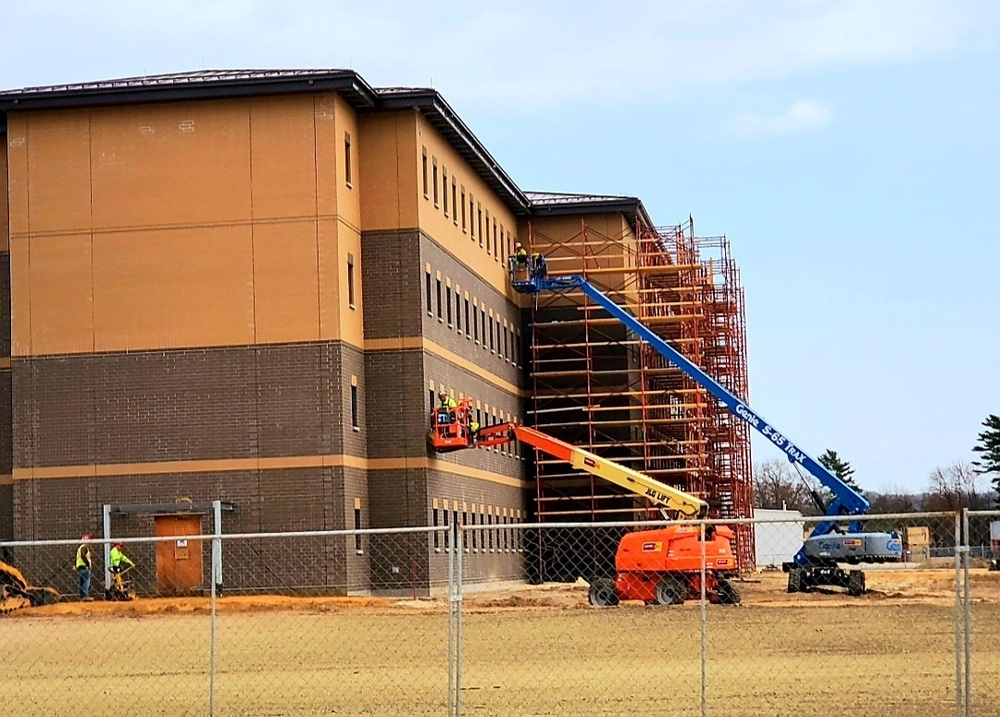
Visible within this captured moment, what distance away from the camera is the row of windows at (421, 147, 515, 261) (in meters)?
56.6

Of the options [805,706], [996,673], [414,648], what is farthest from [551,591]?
[805,706]

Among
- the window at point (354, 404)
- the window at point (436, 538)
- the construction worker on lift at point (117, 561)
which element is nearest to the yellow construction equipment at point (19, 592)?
the construction worker on lift at point (117, 561)

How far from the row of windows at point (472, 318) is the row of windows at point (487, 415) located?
87.1 inches

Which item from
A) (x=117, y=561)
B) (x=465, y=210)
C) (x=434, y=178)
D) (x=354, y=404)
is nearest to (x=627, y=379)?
(x=465, y=210)

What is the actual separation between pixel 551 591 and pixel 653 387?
2008 centimetres

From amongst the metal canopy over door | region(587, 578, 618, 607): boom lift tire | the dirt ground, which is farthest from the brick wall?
region(587, 578, 618, 607): boom lift tire

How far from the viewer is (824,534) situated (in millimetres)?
52844

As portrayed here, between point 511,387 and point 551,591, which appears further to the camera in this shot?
point 511,387

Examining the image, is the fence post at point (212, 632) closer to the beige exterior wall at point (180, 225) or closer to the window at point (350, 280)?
the beige exterior wall at point (180, 225)

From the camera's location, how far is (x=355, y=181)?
53.3 meters

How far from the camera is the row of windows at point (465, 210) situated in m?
56.6

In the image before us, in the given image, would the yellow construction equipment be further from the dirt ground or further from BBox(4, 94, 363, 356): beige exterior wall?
BBox(4, 94, 363, 356): beige exterior wall

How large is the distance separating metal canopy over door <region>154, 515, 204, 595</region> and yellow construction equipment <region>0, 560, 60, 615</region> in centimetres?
306

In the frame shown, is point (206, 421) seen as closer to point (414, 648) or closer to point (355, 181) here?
point (355, 181)
